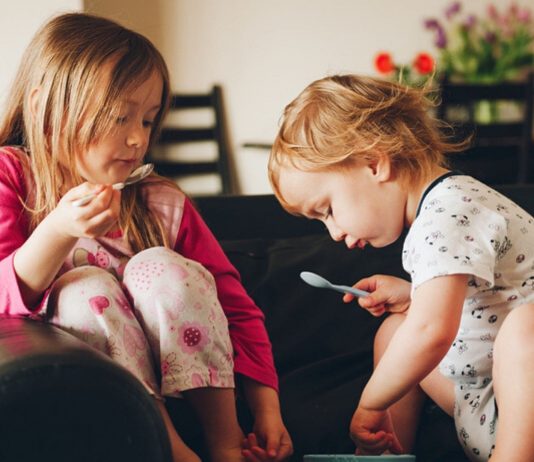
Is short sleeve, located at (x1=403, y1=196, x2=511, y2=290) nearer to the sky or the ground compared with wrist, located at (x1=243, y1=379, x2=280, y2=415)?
nearer to the sky

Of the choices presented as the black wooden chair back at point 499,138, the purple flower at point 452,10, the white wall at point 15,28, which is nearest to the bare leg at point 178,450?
the white wall at point 15,28

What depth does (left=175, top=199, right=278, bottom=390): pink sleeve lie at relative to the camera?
3.99ft

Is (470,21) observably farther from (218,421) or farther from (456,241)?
(218,421)

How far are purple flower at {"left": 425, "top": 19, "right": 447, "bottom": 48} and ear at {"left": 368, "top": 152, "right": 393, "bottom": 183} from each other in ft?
11.3

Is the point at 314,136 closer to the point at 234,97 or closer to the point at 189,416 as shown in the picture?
the point at 189,416

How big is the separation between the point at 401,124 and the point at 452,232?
0.24 metres

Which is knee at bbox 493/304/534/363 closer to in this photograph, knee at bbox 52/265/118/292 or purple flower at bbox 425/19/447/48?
knee at bbox 52/265/118/292

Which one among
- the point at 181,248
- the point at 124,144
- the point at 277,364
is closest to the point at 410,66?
the point at 277,364

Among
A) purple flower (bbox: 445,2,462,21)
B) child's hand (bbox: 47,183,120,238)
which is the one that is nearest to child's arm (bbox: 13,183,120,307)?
child's hand (bbox: 47,183,120,238)

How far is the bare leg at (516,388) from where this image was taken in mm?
923

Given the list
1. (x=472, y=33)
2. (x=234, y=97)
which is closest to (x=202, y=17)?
(x=234, y=97)

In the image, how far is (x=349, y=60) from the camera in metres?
4.36

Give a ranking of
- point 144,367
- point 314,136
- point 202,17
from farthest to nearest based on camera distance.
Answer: point 202,17 → point 314,136 → point 144,367

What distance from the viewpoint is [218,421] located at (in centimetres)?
104
